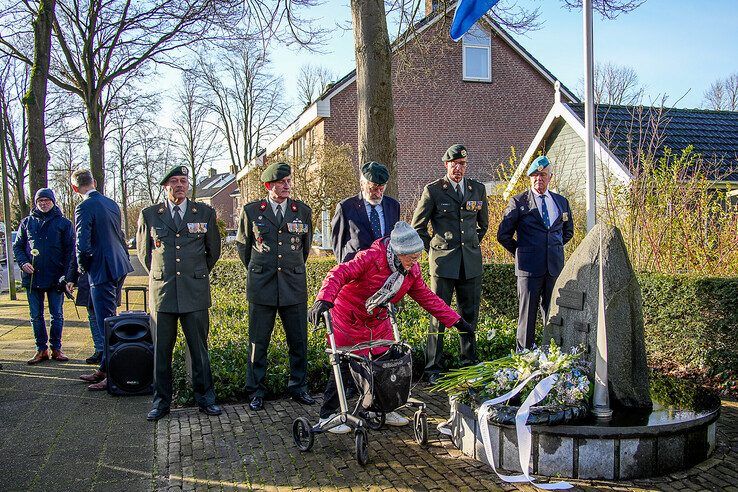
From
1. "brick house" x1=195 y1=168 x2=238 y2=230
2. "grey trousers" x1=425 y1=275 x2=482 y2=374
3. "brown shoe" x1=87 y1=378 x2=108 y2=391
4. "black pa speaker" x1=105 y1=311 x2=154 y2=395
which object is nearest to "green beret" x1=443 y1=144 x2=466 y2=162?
"grey trousers" x1=425 y1=275 x2=482 y2=374

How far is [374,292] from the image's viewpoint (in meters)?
4.92

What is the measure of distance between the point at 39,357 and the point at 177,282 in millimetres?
3488

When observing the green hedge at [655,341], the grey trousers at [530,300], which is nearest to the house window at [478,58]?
the green hedge at [655,341]

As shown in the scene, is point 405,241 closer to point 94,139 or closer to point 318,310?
point 318,310

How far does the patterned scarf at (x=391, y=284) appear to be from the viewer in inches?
186

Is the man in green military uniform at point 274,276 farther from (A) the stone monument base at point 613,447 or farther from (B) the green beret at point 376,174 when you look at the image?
(A) the stone monument base at point 613,447

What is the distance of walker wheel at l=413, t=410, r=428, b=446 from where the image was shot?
4.89 m

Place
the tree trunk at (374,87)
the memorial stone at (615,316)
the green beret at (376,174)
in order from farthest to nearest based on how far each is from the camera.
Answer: the tree trunk at (374,87)
the green beret at (376,174)
the memorial stone at (615,316)

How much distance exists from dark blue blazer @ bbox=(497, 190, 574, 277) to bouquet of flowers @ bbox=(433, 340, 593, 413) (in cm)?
169

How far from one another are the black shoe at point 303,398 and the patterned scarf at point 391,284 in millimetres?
1777

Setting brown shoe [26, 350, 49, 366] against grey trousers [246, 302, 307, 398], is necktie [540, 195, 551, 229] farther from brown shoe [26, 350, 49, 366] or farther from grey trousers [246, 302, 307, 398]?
brown shoe [26, 350, 49, 366]

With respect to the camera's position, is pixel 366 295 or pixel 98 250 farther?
pixel 98 250

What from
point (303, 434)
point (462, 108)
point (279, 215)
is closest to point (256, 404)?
point (303, 434)

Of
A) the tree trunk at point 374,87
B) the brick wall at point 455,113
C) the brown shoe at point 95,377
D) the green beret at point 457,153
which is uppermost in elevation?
the brick wall at point 455,113
